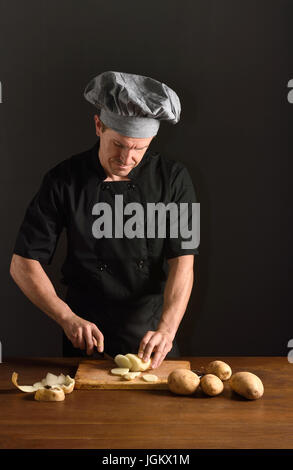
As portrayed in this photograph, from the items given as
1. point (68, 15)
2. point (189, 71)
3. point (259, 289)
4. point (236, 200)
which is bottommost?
point (259, 289)

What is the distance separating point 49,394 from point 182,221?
0.81 m

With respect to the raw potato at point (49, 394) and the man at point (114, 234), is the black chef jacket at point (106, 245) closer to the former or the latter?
the man at point (114, 234)

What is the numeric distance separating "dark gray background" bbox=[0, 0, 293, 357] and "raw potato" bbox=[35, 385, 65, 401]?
104cm

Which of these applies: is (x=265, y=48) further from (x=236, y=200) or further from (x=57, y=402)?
(x=57, y=402)

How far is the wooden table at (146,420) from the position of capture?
1.38 metres

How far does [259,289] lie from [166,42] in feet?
3.44

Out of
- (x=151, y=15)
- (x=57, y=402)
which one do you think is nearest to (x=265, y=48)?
(x=151, y=15)

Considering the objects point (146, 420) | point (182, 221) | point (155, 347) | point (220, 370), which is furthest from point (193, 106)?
point (146, 420)

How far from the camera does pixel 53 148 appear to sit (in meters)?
2.58

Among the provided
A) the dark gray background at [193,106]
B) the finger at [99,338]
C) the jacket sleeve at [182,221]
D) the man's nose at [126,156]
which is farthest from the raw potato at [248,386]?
the dark gray background at [193,106]

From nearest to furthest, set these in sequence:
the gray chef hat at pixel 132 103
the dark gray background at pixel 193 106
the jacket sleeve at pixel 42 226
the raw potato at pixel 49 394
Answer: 1. the raw potato at pixel 49 394
2. the gray chef hat at pixel 132 103
3. the jacket sleeve at pixel 42 226
4. the dark gray background at pixel 193 106

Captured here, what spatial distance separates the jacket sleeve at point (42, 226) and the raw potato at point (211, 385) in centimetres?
74

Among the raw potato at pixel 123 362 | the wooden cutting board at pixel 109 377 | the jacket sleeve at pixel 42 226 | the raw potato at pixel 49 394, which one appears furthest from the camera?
the jacket sleeve at pixel 42 226

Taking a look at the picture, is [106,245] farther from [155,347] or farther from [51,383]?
[51,383]
